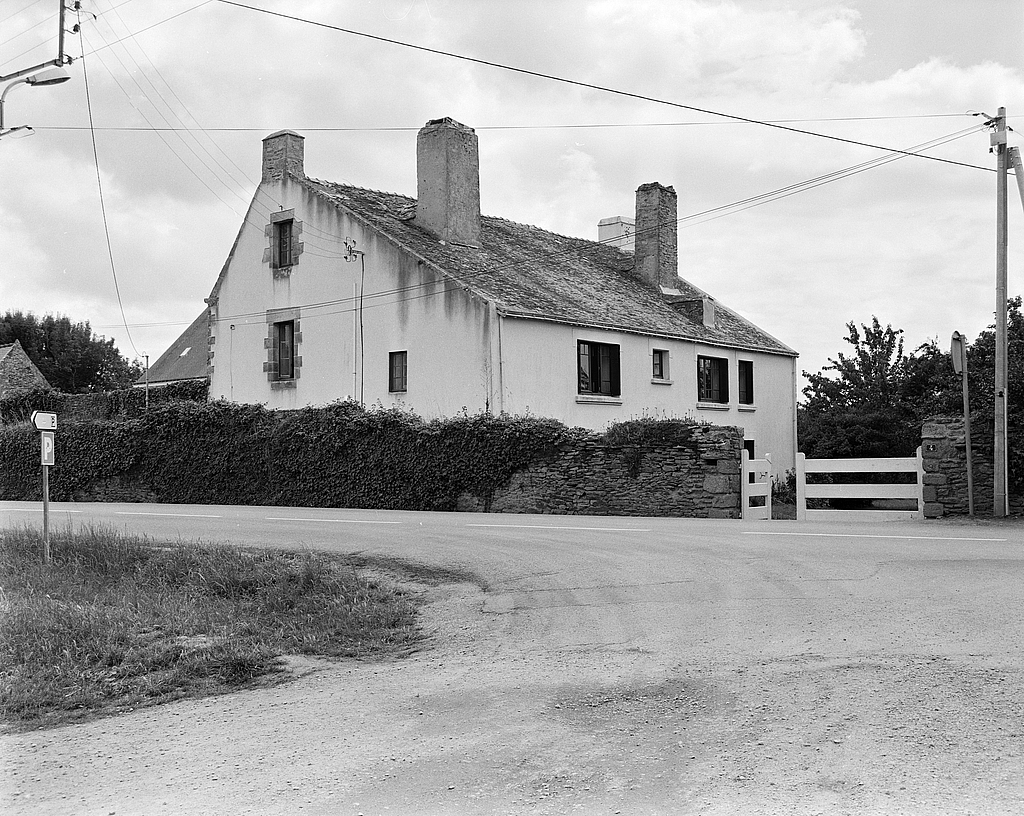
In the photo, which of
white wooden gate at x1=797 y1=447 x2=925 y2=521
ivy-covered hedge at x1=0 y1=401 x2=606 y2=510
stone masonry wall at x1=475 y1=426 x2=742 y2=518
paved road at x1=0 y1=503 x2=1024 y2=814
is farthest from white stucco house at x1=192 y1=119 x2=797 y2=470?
paved road at x1=0 y1=503 x2=1024 y2=814

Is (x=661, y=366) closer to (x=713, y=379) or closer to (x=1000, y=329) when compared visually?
(x=713, y=379)

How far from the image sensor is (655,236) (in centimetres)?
3538

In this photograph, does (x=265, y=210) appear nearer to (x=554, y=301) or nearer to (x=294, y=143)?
(x=294, y=143)

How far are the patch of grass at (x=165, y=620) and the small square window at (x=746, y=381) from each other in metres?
23.5

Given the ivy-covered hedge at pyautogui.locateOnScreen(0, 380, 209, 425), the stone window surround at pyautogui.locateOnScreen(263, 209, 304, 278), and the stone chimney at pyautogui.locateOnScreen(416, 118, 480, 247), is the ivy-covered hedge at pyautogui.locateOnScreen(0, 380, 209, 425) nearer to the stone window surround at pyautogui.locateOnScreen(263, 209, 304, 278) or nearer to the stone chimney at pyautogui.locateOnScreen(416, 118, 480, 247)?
the stone window surround at pyautogui.locateOnScreen(263, 209, 304, 278)

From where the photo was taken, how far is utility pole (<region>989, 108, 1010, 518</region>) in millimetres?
17609

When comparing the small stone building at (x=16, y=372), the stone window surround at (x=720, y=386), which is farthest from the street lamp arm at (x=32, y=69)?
the small stone building at (x=16, y=372)

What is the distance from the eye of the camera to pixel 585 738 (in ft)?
18.7

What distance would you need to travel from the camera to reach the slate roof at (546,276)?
27.5 meters

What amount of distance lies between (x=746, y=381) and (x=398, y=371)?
12957mm

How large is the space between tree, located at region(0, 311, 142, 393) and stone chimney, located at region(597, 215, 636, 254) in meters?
44.4

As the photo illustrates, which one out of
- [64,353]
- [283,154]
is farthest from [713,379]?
[64,353]

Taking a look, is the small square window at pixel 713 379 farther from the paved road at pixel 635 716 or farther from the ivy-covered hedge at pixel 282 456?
the paved road at pixel 635 716

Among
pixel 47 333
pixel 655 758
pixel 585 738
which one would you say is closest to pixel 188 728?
pixel 585 738
